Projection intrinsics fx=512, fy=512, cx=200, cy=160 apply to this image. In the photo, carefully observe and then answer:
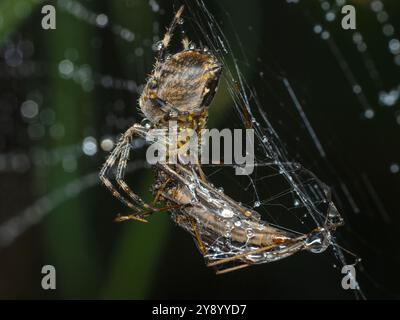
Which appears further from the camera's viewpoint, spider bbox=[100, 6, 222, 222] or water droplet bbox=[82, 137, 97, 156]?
water droplet bbox=[82, 137, 97, 156]

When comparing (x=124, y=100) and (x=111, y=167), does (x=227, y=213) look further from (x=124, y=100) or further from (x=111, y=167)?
(x=124, y=100)

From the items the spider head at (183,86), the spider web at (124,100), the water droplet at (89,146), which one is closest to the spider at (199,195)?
the spider head at (183,86)

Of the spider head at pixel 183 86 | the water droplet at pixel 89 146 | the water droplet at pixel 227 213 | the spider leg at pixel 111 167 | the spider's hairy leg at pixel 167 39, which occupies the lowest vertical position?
the water droplet at pixel 227 213

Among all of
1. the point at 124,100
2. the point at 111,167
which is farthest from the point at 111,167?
the point at 124,100

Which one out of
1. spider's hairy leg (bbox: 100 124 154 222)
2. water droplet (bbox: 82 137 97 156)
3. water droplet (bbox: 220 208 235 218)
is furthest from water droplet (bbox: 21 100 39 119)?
water droplet (bbox: 220 208 235 218)

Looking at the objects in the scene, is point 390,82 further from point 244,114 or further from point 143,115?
point 143,115

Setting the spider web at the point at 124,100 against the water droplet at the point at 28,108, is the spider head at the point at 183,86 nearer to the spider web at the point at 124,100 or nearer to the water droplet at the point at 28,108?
the spider web at the point at 124,100

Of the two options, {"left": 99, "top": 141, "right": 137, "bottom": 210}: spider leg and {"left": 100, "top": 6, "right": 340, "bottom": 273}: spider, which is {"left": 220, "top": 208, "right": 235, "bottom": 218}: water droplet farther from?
{"left": 99, "top": 141, "right": 137, "bottom": 210}: spider leg
